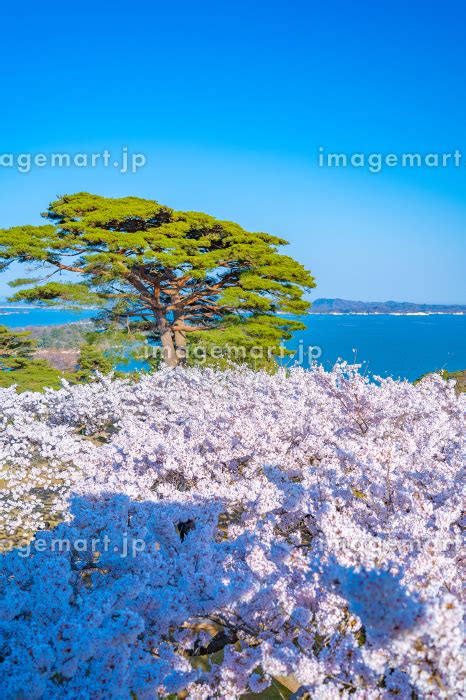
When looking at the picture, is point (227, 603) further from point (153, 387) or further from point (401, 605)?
point (153, 387)

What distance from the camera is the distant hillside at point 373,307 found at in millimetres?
104219

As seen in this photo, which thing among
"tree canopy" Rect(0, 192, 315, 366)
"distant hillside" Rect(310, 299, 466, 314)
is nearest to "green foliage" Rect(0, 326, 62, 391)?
"tree canopy" Rect(0, 192, 315, 366)

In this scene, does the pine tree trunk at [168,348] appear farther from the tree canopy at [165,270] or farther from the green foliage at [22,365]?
the green foliage at [22,365]

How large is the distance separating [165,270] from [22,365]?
6.17 metres

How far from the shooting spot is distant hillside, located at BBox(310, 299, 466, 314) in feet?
342

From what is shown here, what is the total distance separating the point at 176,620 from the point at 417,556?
128cm

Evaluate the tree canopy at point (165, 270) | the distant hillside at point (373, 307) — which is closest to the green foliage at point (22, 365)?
the tree canopy at point (165, 270)

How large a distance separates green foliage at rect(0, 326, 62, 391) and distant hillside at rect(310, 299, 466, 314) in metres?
85.0

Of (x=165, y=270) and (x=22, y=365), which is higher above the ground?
(x=165, y=270)

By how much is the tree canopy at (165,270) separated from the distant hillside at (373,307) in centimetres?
8295

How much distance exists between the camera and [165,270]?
17219 millimetres

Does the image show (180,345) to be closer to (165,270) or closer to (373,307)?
(165,270)

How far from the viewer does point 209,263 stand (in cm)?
1594

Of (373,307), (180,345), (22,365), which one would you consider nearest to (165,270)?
(180,345)
